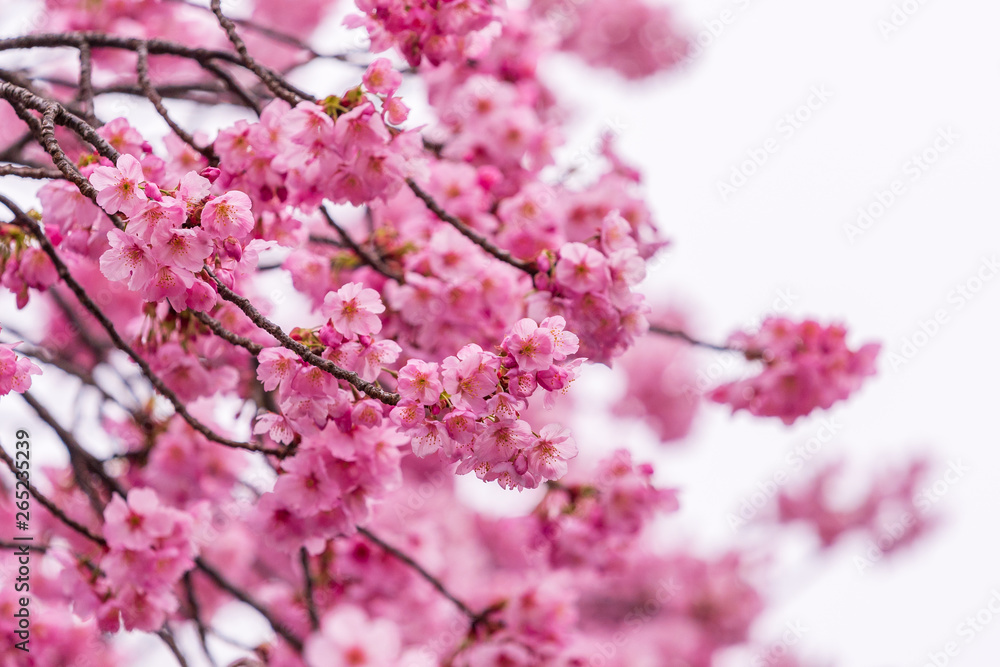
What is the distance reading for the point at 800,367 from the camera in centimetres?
215

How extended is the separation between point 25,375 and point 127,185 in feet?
1.48

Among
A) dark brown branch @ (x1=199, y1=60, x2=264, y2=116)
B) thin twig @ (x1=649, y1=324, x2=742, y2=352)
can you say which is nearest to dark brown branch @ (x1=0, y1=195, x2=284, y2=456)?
dark brown branch @ (x1=199, y1=60, x2=264, y2=116)

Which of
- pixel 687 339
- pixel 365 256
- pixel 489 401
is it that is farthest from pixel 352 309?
pixel 687 339

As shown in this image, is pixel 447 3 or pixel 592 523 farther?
pixel 592 523

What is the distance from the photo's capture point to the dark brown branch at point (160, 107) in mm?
1443

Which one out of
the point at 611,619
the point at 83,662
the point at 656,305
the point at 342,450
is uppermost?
the point at 656,305

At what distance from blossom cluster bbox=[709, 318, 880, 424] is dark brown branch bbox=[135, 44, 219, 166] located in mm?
1559

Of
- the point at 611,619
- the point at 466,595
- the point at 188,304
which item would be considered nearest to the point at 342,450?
the point at 188,304

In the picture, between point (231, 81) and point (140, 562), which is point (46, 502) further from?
point (231, 81)

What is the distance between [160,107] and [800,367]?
1.78 metres

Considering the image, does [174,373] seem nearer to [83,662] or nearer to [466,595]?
[83,662]

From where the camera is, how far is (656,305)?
5.92 metres

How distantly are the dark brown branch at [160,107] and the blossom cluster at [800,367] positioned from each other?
156cm

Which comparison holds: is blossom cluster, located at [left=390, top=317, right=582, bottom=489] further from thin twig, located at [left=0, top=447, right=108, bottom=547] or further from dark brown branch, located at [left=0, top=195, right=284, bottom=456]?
thin twig, located at [left=0, top=447, right=108, bottom=547]
